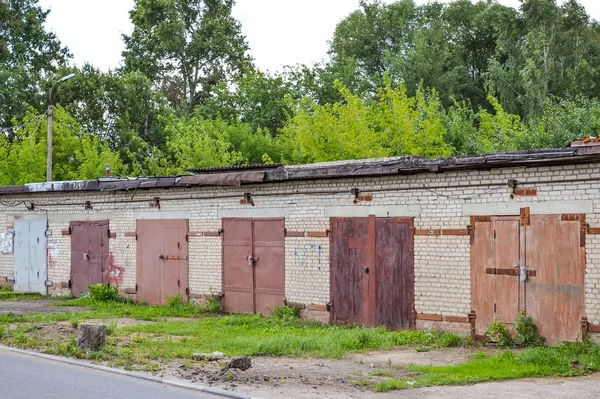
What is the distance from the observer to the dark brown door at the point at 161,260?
69.6 ft

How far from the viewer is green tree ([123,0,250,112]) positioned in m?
53.4

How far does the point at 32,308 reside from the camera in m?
21.4

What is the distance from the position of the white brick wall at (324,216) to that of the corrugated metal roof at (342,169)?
279mm

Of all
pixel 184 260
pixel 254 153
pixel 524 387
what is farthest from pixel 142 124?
pixel 524 387

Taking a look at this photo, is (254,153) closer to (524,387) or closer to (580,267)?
(580,267)

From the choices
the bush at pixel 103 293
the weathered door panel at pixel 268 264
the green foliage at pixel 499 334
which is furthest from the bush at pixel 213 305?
the green foliage at pixel 499 334

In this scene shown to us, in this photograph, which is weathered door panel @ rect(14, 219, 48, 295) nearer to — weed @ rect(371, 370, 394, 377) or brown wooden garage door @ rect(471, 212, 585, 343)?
brown wooden garage door @ rect(471, 212, 585, 343)

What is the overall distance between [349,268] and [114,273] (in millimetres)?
8663

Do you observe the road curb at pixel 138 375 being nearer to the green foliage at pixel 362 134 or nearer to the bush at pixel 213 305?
the bush at pixel 213 305

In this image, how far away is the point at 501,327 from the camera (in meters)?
14.3

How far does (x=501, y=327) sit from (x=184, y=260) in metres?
9.47

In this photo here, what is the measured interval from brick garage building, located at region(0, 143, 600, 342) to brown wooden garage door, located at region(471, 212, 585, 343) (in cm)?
2

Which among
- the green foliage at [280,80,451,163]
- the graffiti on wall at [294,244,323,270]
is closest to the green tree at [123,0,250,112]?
the green foliage at [280,80,451,163]

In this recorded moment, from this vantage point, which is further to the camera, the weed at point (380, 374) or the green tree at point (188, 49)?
the green tree at point (188, 49)
